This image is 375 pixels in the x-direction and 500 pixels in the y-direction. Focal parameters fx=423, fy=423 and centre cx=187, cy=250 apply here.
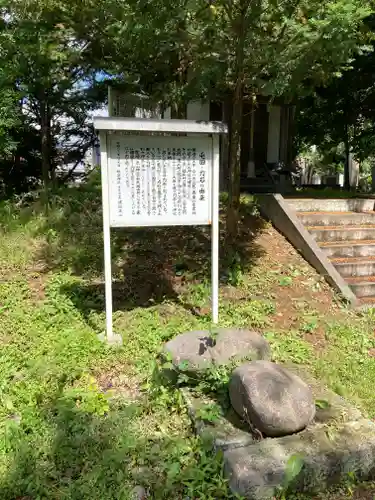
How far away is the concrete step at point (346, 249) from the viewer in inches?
234

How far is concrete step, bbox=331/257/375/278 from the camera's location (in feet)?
18.6

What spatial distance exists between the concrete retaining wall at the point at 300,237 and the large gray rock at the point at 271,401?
255 cm

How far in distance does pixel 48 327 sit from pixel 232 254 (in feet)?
8.13

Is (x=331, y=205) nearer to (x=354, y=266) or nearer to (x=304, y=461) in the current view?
(x=354, y=266)

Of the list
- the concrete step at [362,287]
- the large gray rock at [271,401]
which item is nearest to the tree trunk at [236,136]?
the concrete step at [362,287]

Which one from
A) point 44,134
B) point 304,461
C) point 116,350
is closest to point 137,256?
point 116,350

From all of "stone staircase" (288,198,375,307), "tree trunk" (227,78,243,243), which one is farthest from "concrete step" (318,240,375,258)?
"tree trunk" (227,78,243,243)

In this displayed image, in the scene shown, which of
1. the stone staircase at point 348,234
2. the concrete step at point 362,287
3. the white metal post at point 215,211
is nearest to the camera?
the white metal post at point 215,211

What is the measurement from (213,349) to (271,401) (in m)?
0.79

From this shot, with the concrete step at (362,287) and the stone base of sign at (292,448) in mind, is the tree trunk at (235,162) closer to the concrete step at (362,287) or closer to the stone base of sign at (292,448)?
the concrete step at (362,287)

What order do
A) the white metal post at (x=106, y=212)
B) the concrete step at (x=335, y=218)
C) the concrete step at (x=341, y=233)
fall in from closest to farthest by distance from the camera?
the white metal post at (x=106, y=212)
the concrete step at (x=341, y=233)
the concrete step at (x=335, y=218)

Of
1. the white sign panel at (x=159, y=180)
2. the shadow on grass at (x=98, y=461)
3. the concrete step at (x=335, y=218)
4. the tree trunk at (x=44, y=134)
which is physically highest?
the tree trunk at (x=44, y=134)

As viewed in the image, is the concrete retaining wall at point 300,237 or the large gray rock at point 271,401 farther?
the concrete retaining wall at point 300,237

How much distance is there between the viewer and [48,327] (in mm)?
4262
